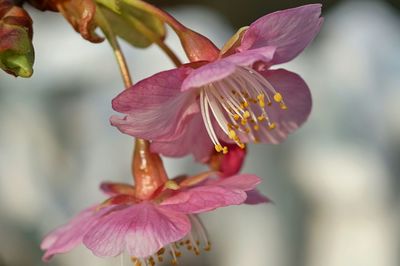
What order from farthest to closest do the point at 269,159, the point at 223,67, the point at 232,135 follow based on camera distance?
the point at 269,159 < the point at 232,135 < the point at 223,67

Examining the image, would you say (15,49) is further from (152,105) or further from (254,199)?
(254,199)

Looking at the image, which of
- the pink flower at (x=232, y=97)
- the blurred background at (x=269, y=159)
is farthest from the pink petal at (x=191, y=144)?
the blurred background at (x=269, y=159)

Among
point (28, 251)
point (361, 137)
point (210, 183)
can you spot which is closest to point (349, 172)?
point (361, 137)

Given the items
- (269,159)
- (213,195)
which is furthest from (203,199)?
(269,159)

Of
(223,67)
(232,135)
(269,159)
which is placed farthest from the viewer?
(269,159)

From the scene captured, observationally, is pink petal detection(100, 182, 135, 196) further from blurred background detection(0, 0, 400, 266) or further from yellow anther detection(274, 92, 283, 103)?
blurred background detection(0, 0, 400, 266)

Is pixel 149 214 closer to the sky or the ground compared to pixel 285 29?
closer to the ground
